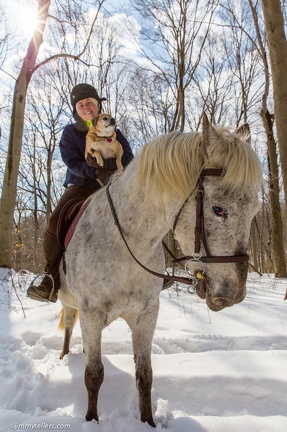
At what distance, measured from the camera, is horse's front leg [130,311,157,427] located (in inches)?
93.1

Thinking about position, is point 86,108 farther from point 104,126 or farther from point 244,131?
point 244,131

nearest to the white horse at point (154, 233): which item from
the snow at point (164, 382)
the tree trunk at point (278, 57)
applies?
the snow at point (164, 382)

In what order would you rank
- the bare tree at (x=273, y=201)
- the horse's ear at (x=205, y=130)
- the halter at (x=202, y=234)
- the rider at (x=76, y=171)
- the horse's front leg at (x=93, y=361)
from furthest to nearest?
1. the bare tree at (x=273, y=201)
2. the rider at (x=76, y=171)
3. the horse's front leg at (x=93, y=361)
4. the horse's ear at (x=205, y=130)
5. the halter at (x=202, y=234)

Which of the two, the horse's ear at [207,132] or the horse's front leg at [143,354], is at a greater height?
the horse's ear at [207,132]

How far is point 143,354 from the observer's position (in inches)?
95.5

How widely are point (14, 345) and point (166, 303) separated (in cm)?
305

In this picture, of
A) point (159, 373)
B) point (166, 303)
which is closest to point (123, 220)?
point (159, 373)

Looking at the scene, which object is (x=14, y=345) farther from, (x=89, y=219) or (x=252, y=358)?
(x=252, y=358)

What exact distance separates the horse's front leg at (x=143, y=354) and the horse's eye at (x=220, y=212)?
102 cm

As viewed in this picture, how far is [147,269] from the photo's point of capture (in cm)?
225

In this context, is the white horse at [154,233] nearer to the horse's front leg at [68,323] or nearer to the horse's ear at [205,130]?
the horse's ear at [205,130]

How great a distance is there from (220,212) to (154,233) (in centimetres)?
59

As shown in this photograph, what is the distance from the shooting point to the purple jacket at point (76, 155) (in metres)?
3.27

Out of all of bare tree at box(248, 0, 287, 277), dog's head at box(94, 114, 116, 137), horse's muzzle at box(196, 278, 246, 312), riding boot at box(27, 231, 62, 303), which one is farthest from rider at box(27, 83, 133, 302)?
bare tree at box(248, 0, 287, 277)
